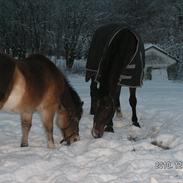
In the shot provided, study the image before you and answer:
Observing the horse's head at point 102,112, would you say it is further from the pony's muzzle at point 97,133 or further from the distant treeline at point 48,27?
the distant treeline at point 48,27

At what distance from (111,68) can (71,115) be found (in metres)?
1.03

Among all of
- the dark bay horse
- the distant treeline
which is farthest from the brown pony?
the distant treeline

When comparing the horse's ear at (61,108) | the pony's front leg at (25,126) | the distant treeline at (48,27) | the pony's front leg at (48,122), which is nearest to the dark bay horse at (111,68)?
the horse's ear at (61,108)

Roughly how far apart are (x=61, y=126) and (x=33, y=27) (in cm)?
1769

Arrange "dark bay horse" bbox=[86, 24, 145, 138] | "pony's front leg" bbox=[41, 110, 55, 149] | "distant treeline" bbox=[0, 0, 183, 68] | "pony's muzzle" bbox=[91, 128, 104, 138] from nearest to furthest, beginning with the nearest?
"pony's front leg" bbox=[41, 110, 55, 149] < "pony's muzzle" bbox=[91, 128, 104, 138] < "dark bay horse" bbox=[86, 24, 145, 138] < "distant treeline" bbox=[0, 0, 183, 68]

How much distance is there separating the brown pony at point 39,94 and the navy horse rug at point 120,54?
0.80m

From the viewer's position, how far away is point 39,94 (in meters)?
5.72

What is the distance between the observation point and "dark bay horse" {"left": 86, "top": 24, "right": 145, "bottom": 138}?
6.68 meters

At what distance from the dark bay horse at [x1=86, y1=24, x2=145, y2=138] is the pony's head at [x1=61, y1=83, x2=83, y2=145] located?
0.34 meters

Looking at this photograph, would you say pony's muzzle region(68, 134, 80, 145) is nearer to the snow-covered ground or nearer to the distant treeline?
the snow-covered ground

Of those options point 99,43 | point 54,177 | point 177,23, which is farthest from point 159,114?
point 177,23

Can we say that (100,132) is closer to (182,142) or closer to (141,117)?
(182,142)

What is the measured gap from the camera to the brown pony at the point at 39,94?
5.25m

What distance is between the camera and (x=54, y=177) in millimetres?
4586
